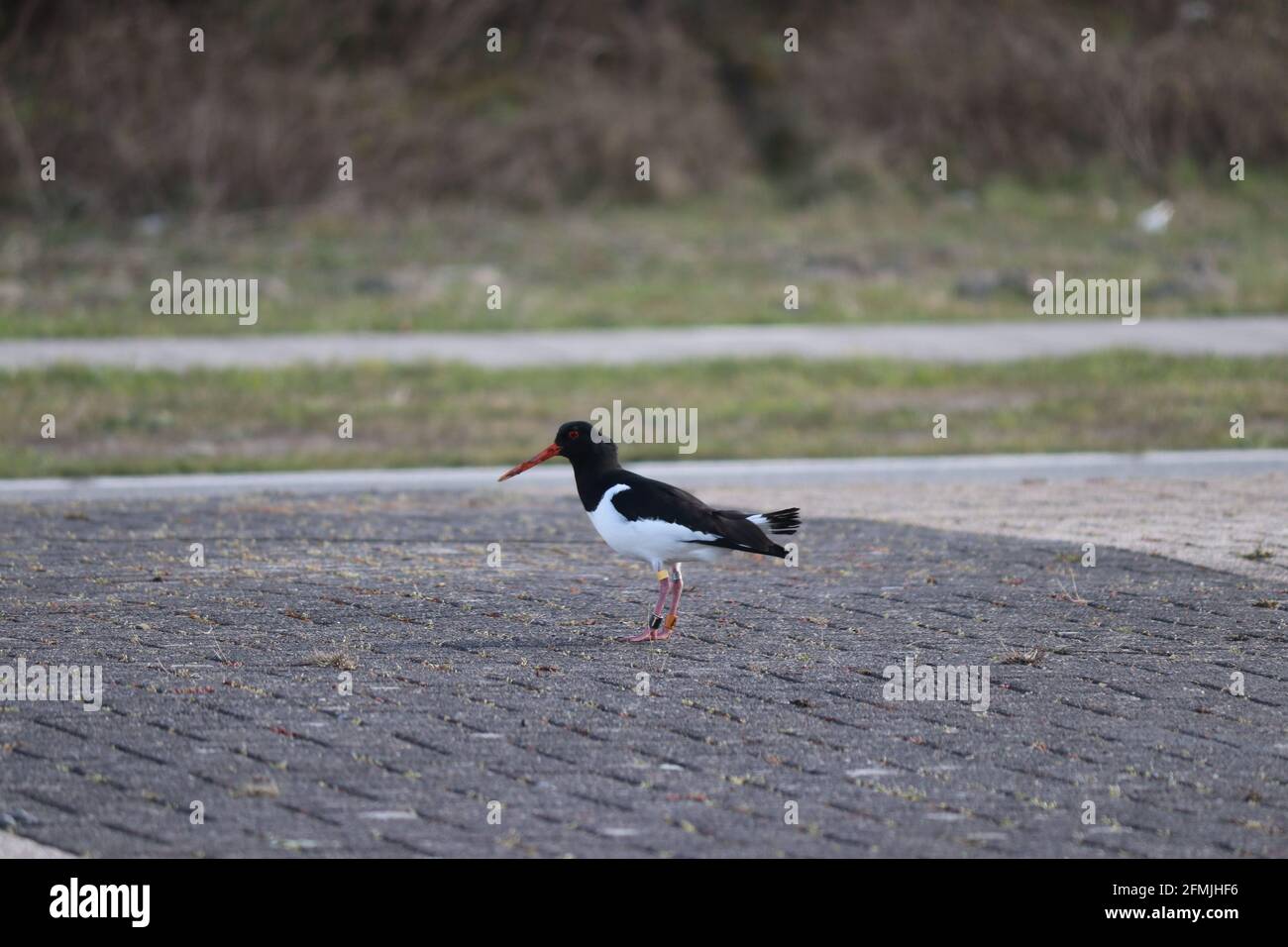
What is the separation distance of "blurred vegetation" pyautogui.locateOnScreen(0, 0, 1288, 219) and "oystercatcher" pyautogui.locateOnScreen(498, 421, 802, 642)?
1728 cm

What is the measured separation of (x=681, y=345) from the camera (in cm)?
1582

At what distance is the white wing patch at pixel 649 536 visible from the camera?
700 cm

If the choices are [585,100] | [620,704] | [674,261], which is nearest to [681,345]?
[674,261]

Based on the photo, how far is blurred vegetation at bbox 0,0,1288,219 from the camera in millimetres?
23969

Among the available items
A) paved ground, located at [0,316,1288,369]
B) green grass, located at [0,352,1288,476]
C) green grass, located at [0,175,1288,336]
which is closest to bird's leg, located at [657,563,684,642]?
green grass, located at [0,352,1288,476]

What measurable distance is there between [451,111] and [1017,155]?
358 inches

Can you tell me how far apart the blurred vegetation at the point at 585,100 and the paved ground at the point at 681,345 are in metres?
8.49

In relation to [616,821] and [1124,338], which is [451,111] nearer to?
[1124,338]

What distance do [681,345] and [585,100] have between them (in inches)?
484

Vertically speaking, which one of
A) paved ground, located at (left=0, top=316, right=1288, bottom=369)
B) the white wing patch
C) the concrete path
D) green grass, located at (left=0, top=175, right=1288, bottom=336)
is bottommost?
the white wing patch

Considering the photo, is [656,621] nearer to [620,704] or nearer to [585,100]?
[620,704]

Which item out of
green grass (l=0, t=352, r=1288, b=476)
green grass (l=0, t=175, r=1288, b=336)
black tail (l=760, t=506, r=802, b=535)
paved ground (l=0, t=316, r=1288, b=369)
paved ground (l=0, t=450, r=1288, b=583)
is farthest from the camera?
green grass (l=0, t=175, r=1288, b=336)

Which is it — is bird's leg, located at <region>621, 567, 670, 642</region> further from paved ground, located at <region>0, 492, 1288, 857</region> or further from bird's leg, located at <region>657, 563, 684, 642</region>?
paved ground, located at <region>0, 492, 1288, 857</region>

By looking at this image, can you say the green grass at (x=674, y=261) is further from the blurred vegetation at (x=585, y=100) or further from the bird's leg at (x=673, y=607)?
the bird's leg at (x=673, y=607)
